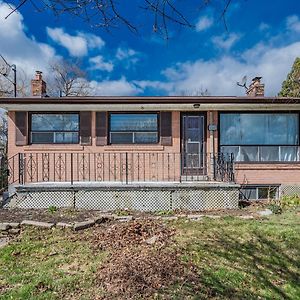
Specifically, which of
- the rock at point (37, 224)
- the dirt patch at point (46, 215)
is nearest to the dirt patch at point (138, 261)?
the rock at point (37, 224)

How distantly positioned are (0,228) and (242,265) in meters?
4.44

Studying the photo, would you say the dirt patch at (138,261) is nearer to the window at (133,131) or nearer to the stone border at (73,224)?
the stone border at (73,224)

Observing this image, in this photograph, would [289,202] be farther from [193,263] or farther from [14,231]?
[14,231]

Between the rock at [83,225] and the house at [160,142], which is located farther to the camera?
the house at [160,142]

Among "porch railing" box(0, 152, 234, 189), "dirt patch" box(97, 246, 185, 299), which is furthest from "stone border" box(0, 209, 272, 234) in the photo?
"porch railing" box(0, 152, 234, 189)

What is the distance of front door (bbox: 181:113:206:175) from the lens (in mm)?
11047

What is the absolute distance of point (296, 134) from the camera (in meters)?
11.1

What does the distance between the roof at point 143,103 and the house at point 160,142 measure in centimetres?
3

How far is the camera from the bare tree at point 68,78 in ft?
98.3

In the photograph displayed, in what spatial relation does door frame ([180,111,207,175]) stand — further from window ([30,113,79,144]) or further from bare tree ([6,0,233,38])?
bare tree ([6,0,233,38])

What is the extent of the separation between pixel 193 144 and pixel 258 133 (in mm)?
2138

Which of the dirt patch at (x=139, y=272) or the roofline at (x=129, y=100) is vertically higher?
the roofline at (x=129, y=100)

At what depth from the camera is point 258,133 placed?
36.5 ft

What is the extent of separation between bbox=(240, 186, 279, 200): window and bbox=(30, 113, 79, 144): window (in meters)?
5.54
